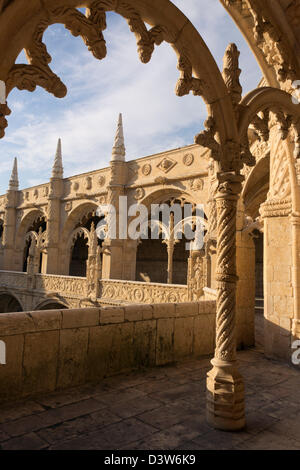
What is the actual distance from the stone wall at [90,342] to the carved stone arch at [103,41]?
2294mm

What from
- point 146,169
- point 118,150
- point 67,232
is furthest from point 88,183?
point 146,169

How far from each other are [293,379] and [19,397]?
3.09 meters

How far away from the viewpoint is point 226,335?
287 centimetres

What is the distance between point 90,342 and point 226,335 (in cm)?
165

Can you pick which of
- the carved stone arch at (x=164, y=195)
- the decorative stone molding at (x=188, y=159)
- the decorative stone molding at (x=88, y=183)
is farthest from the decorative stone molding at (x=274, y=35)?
the decorative stone molding at (x=88, y=183)

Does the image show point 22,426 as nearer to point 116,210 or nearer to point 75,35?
point 75,35

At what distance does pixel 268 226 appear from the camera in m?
5.43

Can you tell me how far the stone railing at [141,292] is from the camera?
10.3m

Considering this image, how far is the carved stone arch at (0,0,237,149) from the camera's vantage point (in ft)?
5.77

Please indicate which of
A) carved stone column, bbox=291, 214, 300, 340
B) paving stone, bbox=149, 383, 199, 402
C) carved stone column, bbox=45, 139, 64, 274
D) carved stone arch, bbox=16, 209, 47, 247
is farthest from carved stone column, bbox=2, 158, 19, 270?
paving stone, bbox=149, 383, 199, 402

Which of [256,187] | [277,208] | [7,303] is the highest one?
[256,187]

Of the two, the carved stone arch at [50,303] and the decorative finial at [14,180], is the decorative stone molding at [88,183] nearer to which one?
the carved stone arch at [50,303]
